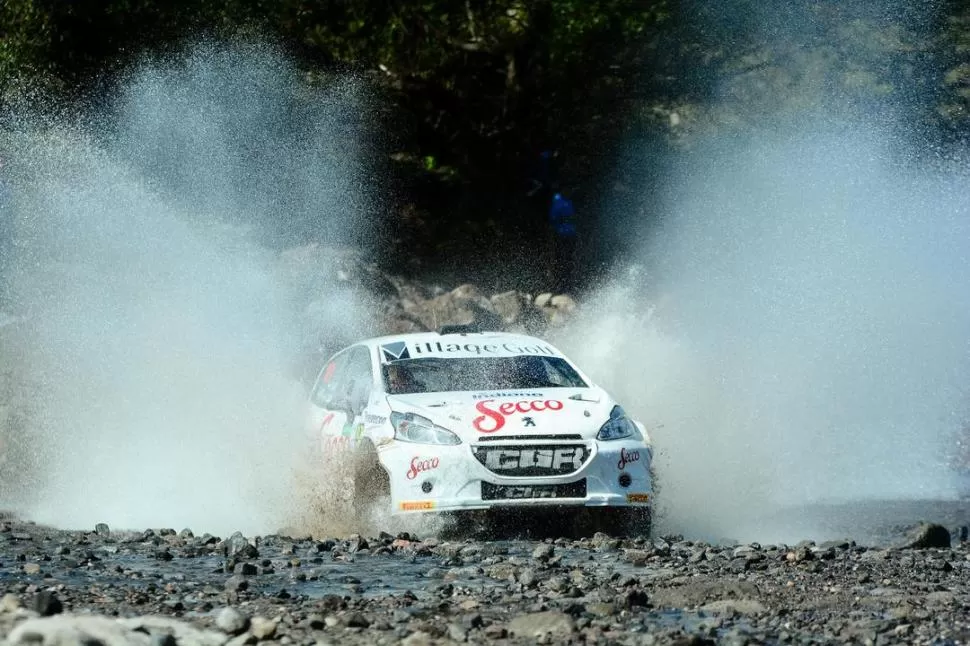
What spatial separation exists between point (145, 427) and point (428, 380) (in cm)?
520

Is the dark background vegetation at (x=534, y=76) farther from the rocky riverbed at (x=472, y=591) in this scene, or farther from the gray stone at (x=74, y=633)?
the gray stone at (x=74, y=633)

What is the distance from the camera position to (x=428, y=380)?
37.5 feet

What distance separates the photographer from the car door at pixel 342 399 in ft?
36.6

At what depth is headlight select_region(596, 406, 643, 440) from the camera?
10523 mm

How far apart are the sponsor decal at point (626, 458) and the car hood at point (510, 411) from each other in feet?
0.79

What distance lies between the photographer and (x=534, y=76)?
26.6 m

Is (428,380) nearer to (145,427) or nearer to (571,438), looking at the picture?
(571,438)

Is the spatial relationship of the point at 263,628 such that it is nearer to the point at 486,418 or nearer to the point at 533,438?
the point at 533,438

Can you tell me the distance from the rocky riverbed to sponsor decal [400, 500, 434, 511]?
22 cm

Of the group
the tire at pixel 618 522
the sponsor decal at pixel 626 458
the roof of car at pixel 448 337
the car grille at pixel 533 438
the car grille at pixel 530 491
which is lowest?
the tire at pixel 618 522

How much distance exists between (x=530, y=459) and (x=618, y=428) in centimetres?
81

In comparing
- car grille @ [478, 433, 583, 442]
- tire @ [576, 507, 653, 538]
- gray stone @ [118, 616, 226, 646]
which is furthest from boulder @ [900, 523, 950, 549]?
gray stone @ [118, 616, 226, 646]

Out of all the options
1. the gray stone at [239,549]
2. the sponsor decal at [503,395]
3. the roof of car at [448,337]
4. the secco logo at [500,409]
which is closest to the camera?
the gray stone at [239,549]

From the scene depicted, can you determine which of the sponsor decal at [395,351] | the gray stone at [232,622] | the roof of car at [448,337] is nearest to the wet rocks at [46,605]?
the gray stone at [232,622]
